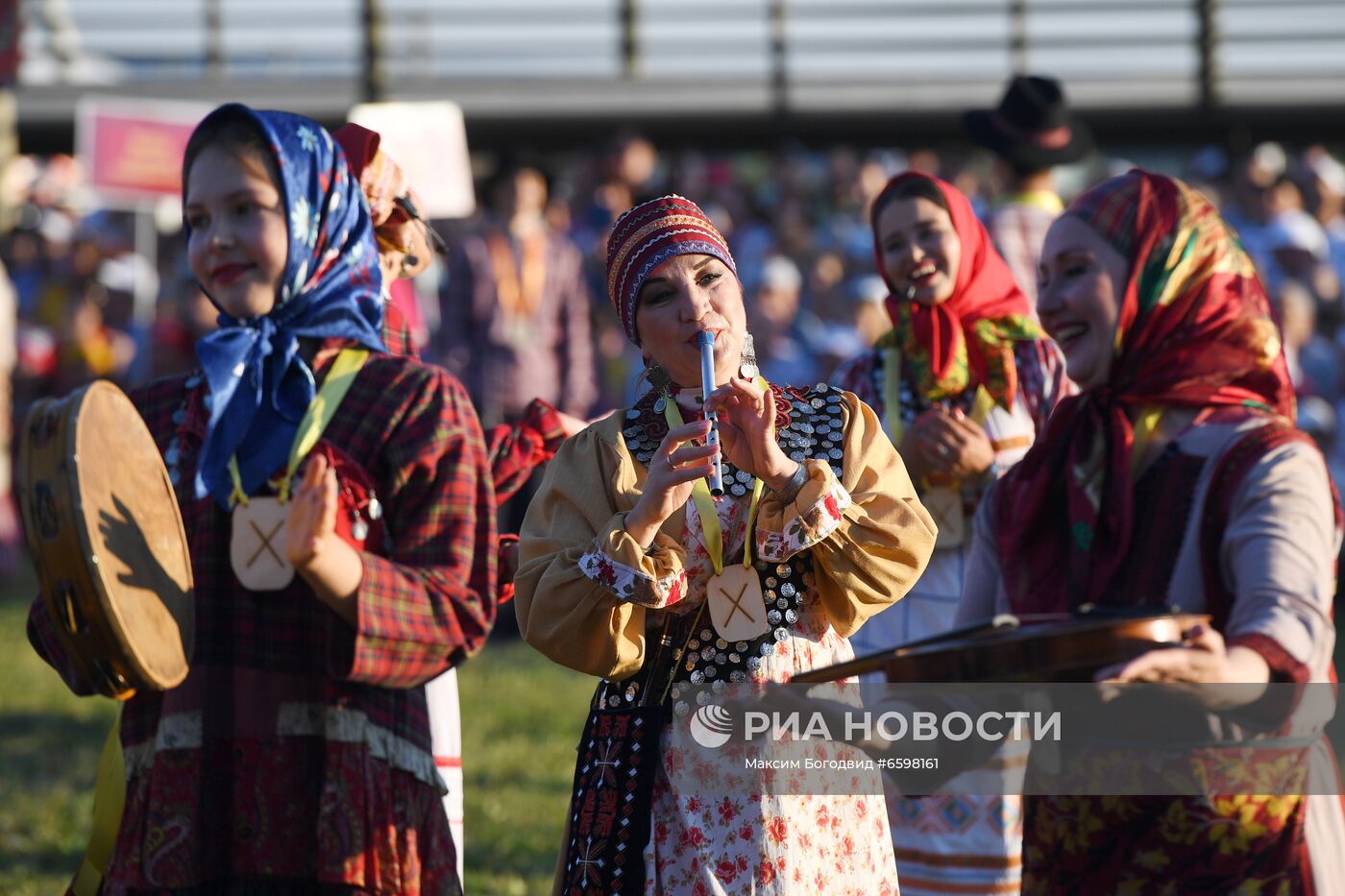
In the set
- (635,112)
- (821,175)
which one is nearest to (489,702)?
(821,175)

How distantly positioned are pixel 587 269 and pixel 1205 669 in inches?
434

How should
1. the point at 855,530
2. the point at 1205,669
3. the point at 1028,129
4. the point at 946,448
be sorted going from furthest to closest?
the point at 1028,129, the point at 946,448, the point at 855,530, the point at 1205,669

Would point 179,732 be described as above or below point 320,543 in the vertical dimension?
below

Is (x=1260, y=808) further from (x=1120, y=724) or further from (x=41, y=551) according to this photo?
(x=41, y=551)

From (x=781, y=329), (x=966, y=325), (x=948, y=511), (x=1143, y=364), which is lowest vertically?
(x=1143, y=364)

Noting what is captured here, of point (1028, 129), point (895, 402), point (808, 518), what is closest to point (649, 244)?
point (808, 518)

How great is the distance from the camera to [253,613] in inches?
153

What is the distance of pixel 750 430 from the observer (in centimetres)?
338

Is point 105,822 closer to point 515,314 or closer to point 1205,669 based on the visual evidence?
point 1205,669

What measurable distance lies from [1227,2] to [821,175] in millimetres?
4872

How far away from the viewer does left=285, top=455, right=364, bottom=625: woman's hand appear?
139 inches

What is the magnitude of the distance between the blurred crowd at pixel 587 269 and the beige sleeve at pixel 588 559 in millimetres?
5528

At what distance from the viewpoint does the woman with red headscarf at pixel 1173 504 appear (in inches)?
127

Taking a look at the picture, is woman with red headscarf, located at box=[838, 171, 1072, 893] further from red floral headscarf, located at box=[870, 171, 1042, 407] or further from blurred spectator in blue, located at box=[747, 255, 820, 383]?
blurred spectator in blue, located at box=[747, 255, 820, 383]
